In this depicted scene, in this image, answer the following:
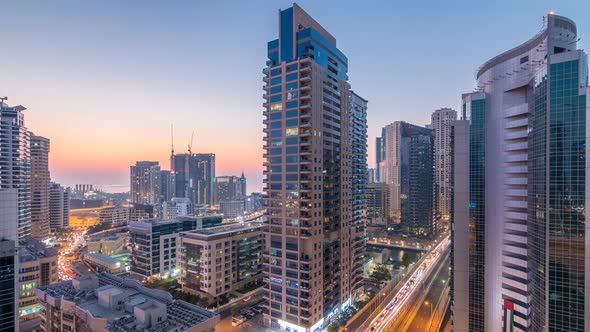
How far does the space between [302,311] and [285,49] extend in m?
51.0

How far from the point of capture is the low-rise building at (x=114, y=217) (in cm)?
18160

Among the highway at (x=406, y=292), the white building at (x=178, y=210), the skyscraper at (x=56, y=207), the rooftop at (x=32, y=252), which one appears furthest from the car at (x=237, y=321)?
the skyscraper at (x=56, y=207)

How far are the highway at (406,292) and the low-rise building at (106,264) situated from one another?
7983cm

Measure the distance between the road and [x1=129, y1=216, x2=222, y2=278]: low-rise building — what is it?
70.0 m

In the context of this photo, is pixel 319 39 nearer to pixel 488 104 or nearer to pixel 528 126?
pixel 488 104

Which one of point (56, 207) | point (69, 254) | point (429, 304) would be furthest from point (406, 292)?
point (56, 207)

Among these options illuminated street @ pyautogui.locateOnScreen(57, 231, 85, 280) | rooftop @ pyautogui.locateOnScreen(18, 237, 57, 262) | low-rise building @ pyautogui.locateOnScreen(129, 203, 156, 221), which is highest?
rooftop @ pyautogui.locateOnScreen(18, 237, 57, 262)

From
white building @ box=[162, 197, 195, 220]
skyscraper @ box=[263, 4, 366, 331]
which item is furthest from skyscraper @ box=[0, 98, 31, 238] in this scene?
skyscraper @ box=[263, 4, 366, 331]

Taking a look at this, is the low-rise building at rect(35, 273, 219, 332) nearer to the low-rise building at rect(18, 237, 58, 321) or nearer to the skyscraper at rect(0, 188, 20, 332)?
the skyscraper at rect(0, 188, 20, 332)

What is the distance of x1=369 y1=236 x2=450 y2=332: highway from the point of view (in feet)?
193

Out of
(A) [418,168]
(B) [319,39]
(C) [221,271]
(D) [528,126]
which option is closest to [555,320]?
(D) [528,126]

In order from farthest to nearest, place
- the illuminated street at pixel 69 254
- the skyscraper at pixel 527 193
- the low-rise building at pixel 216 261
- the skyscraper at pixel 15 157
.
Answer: the illuminated street at pixel 69 254 → the skyscraper at pixel 15 157 → the low-rise building at pixel 216 261 → the skyscraper at pixel 527 193

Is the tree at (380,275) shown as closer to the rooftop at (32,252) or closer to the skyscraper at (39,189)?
the rooftop at (32,252)

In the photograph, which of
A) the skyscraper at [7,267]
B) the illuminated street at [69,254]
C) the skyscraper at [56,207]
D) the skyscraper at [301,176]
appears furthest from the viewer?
the skyscraper at [56,207]
